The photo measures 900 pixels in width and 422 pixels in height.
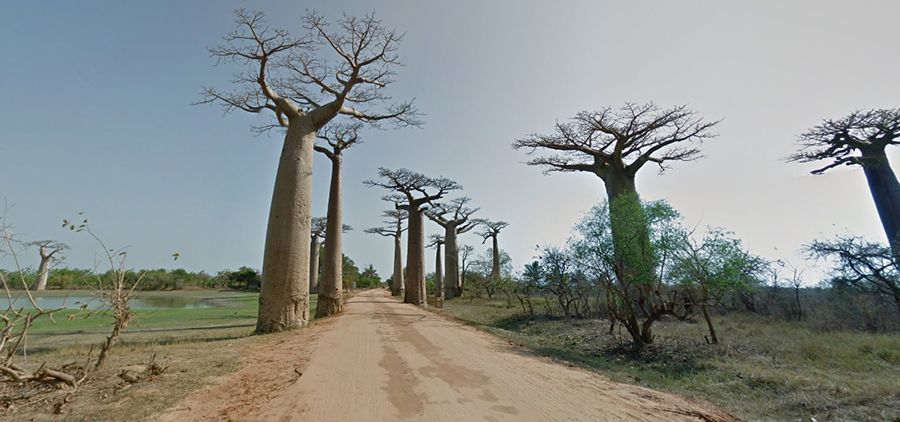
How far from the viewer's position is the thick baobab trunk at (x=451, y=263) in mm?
26281

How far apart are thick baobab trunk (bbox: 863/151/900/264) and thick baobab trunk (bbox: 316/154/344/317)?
17.3 metres

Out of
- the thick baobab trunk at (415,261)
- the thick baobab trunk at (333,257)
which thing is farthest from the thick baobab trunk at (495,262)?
the thick baobab trunk at (333,257)

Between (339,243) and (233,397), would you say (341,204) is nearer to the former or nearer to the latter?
(339,243)

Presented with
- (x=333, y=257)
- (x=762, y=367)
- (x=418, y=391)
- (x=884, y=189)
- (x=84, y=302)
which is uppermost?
(x=884, y=189)

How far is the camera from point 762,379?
4746 millimetres

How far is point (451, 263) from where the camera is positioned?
88.7 ft

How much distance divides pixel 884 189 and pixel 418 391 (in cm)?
1677

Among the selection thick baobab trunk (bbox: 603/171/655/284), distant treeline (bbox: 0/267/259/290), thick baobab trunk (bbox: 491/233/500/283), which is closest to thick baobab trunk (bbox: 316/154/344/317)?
thick baobab trunk (bbox: 603/171/655/284)

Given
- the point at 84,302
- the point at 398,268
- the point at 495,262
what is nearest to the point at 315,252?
the point at 398,268

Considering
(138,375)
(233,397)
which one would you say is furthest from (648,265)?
(138,375)

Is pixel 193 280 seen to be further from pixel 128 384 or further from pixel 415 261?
pixel 128 384

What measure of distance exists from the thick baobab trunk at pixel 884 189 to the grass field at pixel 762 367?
236 inches

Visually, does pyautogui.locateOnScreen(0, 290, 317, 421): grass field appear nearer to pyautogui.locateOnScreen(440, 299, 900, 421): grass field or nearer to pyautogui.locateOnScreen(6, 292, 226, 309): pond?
pyautogui.locateOnScreen(6, 292, 226, 309): pond

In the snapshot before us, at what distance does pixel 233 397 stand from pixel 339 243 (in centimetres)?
954
